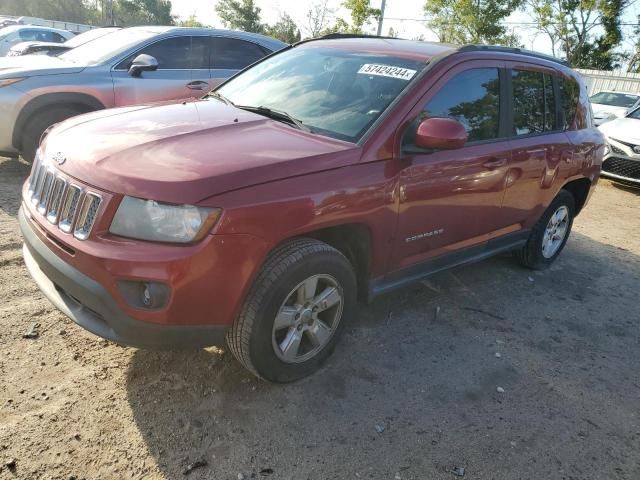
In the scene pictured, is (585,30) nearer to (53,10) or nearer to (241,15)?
(241,15)

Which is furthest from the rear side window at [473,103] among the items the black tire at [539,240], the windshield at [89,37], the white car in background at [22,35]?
the white car in background at [22,35]

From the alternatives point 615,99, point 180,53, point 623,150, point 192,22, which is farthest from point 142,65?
point 192,22

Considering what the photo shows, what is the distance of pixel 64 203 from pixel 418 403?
211cm

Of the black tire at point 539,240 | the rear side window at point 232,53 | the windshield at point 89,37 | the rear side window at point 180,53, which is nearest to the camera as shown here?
the black tire at point 539,240

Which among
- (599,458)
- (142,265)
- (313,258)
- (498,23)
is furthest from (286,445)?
(498,23)

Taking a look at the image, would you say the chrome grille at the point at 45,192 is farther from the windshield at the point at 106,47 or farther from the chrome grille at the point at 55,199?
the windshield at the point at 106,47

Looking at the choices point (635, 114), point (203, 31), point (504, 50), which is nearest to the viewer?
point (504, 50)

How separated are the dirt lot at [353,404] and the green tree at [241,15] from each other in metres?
41.4

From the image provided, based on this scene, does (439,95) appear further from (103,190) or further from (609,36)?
(609,36)

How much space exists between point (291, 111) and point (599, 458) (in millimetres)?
2593

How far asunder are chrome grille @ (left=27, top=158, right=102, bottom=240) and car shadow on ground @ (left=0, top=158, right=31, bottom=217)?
7.81 feet

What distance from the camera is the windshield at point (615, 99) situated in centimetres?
1465

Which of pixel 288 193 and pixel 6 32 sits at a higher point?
pixel 288 193

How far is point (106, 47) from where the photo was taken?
20.1 ft
